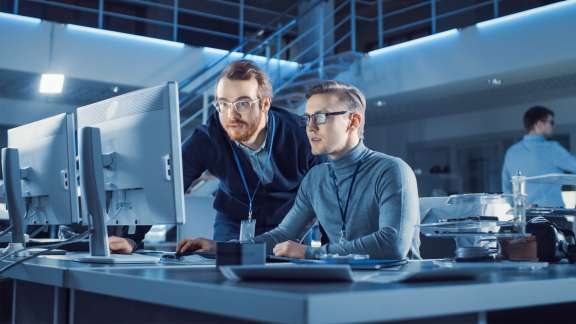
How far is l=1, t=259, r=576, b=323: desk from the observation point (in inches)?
32.5

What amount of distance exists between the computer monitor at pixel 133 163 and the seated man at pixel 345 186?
0.16 metres

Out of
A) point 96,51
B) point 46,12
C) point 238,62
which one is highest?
point 46,12

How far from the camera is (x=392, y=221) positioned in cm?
172

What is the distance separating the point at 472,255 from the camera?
60.6 inches

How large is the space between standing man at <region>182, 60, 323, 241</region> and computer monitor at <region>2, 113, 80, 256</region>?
552mm

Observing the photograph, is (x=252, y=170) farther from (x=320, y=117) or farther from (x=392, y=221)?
(x=392, y=221)

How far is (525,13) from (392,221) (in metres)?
5.52

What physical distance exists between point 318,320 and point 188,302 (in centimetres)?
25

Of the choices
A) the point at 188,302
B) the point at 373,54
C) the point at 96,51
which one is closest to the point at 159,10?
the point at 96,51

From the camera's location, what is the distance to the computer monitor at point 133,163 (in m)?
1.65

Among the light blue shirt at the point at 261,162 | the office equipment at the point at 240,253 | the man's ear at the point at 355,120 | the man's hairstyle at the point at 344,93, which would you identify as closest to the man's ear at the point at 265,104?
the light blue shirt at the point at 261,162

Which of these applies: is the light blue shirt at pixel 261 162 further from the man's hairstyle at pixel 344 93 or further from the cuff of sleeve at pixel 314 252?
the cuff of sleeve at pixel 314 252

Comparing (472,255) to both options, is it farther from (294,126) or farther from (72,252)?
(72,252)

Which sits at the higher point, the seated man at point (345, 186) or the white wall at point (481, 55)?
the white wall at point (481, 55)
